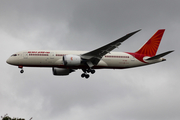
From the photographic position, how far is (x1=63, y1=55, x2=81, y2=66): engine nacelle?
199 ft

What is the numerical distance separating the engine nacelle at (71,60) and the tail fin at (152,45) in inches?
509

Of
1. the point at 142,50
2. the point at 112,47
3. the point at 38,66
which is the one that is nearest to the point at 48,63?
the point at 38,66

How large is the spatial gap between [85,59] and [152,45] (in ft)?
48.3

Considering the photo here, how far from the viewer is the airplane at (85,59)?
6144 cm

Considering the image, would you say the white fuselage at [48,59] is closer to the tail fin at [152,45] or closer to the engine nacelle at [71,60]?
the engine nacelle at [71,60]

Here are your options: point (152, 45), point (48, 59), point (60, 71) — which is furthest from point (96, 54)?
point (152, 45)

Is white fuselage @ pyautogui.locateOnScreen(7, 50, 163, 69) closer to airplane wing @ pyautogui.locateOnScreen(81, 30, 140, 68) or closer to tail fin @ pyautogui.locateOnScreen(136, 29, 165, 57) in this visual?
airplane wing @ pyautogui.locateOnScreen(81, 30, 140, 68)

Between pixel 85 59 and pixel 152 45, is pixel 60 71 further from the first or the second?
pixel 152 45

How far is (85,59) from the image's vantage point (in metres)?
62.7

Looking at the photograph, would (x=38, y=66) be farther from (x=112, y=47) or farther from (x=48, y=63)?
(x=112, y=47)

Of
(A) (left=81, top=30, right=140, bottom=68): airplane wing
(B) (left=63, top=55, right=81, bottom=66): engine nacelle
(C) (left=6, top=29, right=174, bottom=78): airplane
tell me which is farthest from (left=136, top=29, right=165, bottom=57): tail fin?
(B) (left=63, top=55, right=81, bottom=66): engine nacelle

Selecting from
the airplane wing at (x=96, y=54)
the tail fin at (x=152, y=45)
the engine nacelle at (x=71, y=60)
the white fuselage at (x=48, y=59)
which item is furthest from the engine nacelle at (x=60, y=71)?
the tail fin at (x=152, y=45)

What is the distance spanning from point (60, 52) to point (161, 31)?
20.5 metres

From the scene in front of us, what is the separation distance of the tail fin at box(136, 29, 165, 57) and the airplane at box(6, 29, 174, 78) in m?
0.83
